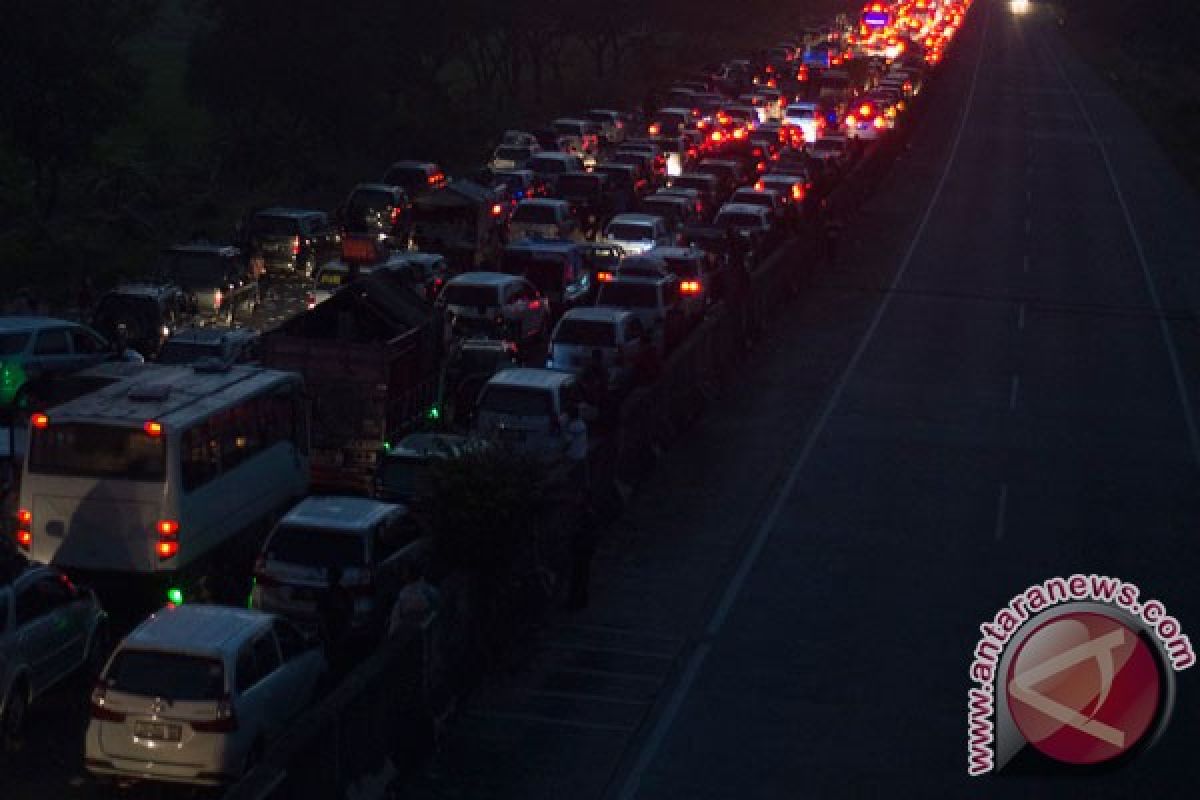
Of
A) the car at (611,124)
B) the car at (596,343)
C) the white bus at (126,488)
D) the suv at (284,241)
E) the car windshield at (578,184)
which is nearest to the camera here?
the white bus at (126,488)

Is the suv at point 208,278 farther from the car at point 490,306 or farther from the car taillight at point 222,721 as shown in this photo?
the car taillight at point 222,721

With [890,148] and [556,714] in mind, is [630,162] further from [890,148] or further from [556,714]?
[556,714]

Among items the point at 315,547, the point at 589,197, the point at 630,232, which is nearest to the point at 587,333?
the point at 630,232

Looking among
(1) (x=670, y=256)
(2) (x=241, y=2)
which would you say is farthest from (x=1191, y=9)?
(1) (x=670, y=256)

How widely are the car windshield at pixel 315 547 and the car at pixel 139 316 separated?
48.3 ft

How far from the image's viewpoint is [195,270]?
41094mm

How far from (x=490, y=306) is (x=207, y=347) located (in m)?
6.51

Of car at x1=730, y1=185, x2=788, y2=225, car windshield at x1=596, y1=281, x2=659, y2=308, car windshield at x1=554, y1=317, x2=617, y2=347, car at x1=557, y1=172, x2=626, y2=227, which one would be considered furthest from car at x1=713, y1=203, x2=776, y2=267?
car windshield at x1=554, y1=317, x2=617, y2=347

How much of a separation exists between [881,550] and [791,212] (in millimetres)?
30654

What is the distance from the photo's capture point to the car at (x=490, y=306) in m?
37.3

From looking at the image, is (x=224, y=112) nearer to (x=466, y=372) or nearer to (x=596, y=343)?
(x=596, y=343)

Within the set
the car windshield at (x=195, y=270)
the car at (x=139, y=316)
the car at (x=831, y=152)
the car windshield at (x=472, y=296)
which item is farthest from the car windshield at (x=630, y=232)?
the car at (x=831, y=152)

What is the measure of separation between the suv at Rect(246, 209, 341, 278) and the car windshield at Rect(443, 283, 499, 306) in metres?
10.5

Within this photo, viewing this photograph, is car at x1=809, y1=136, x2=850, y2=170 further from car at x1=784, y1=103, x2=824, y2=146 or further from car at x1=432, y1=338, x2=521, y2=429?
car at x1=432, y1=338, x2=521, y2=429
